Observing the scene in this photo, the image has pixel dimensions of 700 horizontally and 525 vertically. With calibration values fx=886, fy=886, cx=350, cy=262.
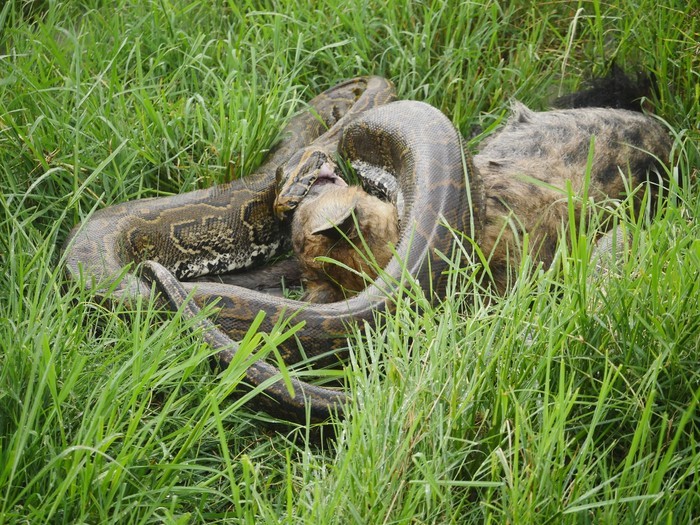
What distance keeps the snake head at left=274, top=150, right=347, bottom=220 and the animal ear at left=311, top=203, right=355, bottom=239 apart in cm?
78

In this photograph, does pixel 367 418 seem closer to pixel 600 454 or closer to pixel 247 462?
pixel 247 462

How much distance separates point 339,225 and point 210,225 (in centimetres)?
137

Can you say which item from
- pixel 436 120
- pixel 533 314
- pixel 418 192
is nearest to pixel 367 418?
pixel 533 314

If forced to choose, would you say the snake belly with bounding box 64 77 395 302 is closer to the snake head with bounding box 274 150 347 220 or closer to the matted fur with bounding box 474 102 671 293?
the snake head with bounding box 274 150 347 220

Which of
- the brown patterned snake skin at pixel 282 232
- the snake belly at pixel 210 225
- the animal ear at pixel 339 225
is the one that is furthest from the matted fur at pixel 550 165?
the snake belly at pixel 210 225

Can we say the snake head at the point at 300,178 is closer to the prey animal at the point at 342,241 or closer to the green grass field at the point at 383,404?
the prey animal at the point at 342,241

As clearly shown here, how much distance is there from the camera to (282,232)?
6.53 meters

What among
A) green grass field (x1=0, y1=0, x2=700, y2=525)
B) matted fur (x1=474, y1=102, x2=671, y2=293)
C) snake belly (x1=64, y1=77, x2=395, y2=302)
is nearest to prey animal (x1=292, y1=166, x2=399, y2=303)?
matted fur (x1=474, y1=102, x2=671, y2=293)

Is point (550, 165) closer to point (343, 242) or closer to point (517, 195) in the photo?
point (517, 195)

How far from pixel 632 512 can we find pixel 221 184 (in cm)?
408

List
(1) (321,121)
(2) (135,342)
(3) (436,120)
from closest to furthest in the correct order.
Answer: (2) (135,342) → (3) (436,120) → (1) (321,121)

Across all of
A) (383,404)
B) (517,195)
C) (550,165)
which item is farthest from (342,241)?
(383,404)

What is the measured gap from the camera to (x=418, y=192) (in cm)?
542

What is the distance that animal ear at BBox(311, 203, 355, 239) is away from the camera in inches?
205
